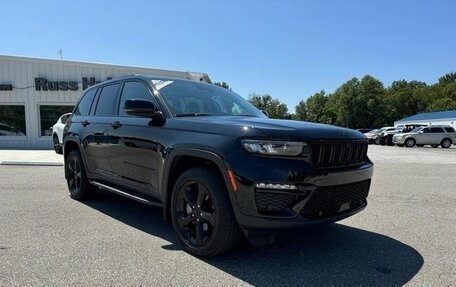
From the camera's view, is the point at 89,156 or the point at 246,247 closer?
the point at 246,247

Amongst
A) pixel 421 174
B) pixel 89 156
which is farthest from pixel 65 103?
pixel 421 174

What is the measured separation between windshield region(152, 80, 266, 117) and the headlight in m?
1.22

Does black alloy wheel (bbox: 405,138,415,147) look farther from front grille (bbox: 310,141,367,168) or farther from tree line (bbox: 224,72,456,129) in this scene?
tree line (bbox: 224,72,456,129)

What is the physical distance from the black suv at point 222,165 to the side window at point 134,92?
1 centimetres

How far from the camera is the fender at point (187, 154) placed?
11.2ft

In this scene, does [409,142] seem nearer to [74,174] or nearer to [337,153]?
[74,174]

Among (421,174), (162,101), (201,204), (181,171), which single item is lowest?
(421,174)

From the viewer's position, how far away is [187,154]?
12.4ft

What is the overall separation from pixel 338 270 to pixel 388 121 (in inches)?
3406

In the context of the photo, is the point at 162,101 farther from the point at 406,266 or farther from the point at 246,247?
the point at 406,266

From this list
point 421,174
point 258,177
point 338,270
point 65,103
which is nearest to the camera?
point 258,177

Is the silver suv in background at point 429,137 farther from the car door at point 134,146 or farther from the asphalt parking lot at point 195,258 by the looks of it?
the car door at point 134,146

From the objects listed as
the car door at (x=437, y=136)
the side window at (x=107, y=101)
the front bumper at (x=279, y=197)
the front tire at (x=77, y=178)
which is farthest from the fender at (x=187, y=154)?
the car door at (x=437, y=136)

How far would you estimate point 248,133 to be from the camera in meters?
3.35
